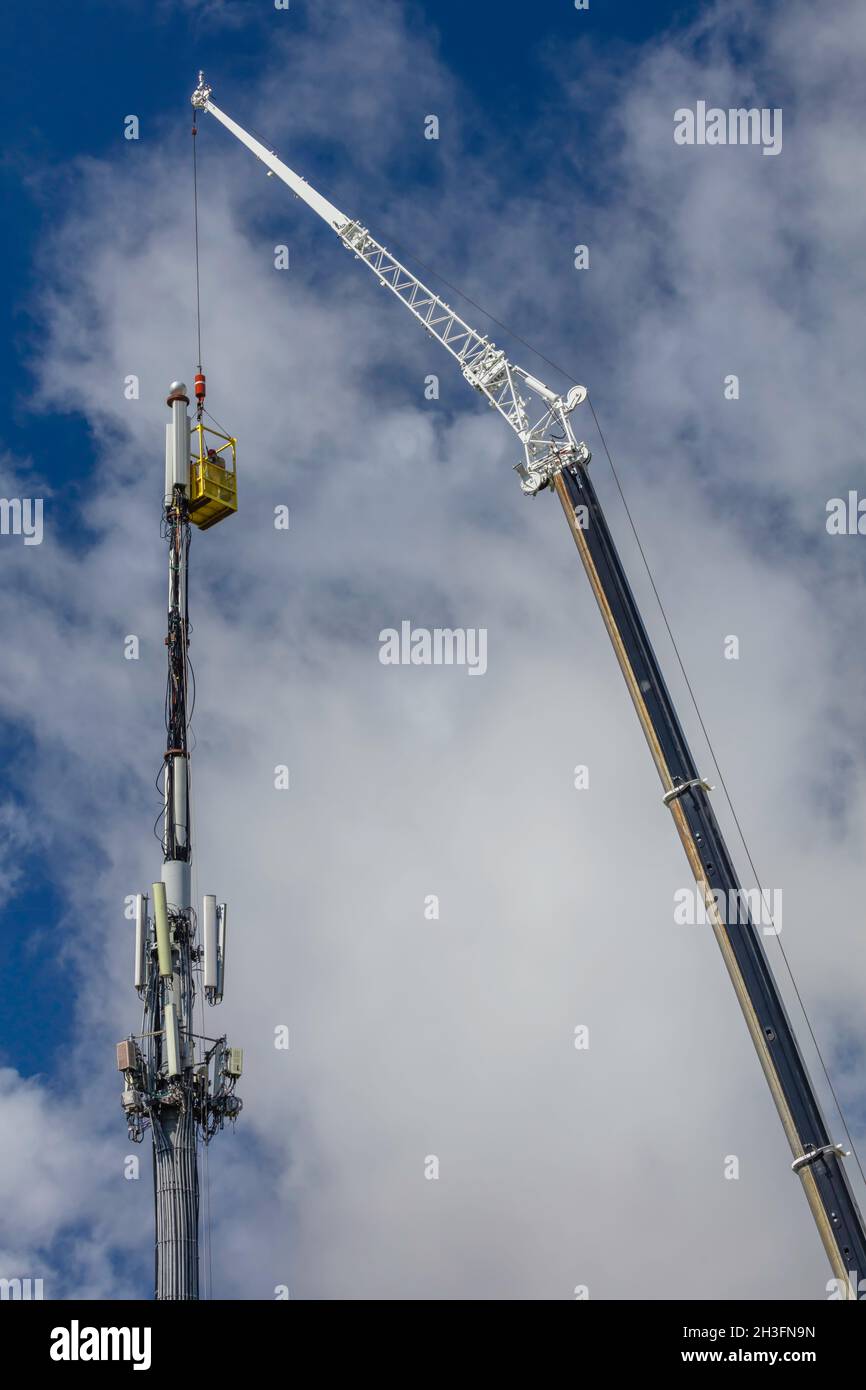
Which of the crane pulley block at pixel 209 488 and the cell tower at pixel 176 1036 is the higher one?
the crane pulley block at pixel 209 488

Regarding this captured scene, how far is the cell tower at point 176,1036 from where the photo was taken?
209 ft

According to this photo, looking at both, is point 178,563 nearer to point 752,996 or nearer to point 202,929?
point 202,929

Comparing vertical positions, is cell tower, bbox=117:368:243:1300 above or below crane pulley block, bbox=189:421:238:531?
below

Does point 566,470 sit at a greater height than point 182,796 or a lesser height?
greater

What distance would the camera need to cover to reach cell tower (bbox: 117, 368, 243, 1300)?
209 ft

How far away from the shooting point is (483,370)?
3472 inches

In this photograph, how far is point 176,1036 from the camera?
66875 mm
